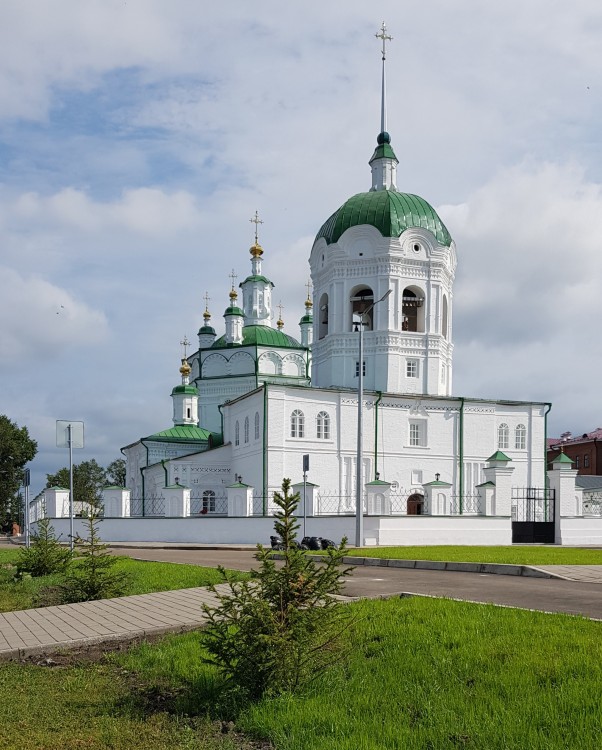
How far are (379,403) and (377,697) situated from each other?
104 feet

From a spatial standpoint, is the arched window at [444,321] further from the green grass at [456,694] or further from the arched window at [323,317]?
the green grass at [456,694]

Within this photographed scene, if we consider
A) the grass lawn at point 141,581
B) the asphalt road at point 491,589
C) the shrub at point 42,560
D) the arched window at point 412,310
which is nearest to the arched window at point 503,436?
the arched window at point 412,310

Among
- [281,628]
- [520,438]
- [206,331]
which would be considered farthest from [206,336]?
[281,628]

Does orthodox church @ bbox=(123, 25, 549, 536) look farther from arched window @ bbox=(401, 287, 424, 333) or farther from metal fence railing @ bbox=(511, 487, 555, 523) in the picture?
metal fence railing @ bbox=(511, 487, 555, 523)

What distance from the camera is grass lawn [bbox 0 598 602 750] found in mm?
4816

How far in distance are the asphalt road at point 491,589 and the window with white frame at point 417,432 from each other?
23111 mm

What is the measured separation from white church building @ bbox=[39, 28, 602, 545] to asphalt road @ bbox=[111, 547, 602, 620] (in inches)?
664

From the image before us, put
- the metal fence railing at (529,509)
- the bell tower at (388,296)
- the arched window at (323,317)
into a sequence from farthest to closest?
1. the arched window at (323,317)
2. the bell tower at (388,296)
3. the metal fence railing at (529,509)

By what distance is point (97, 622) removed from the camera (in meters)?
8.93

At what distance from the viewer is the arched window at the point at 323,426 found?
117 feet

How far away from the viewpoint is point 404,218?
129ft

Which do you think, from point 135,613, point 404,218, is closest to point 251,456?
point 404,218

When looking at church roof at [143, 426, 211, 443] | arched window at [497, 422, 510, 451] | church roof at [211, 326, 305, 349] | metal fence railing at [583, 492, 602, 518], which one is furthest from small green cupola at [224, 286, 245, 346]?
metal fence railing at [583, 492, 602, 518]

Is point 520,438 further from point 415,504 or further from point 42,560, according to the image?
point 42,560
